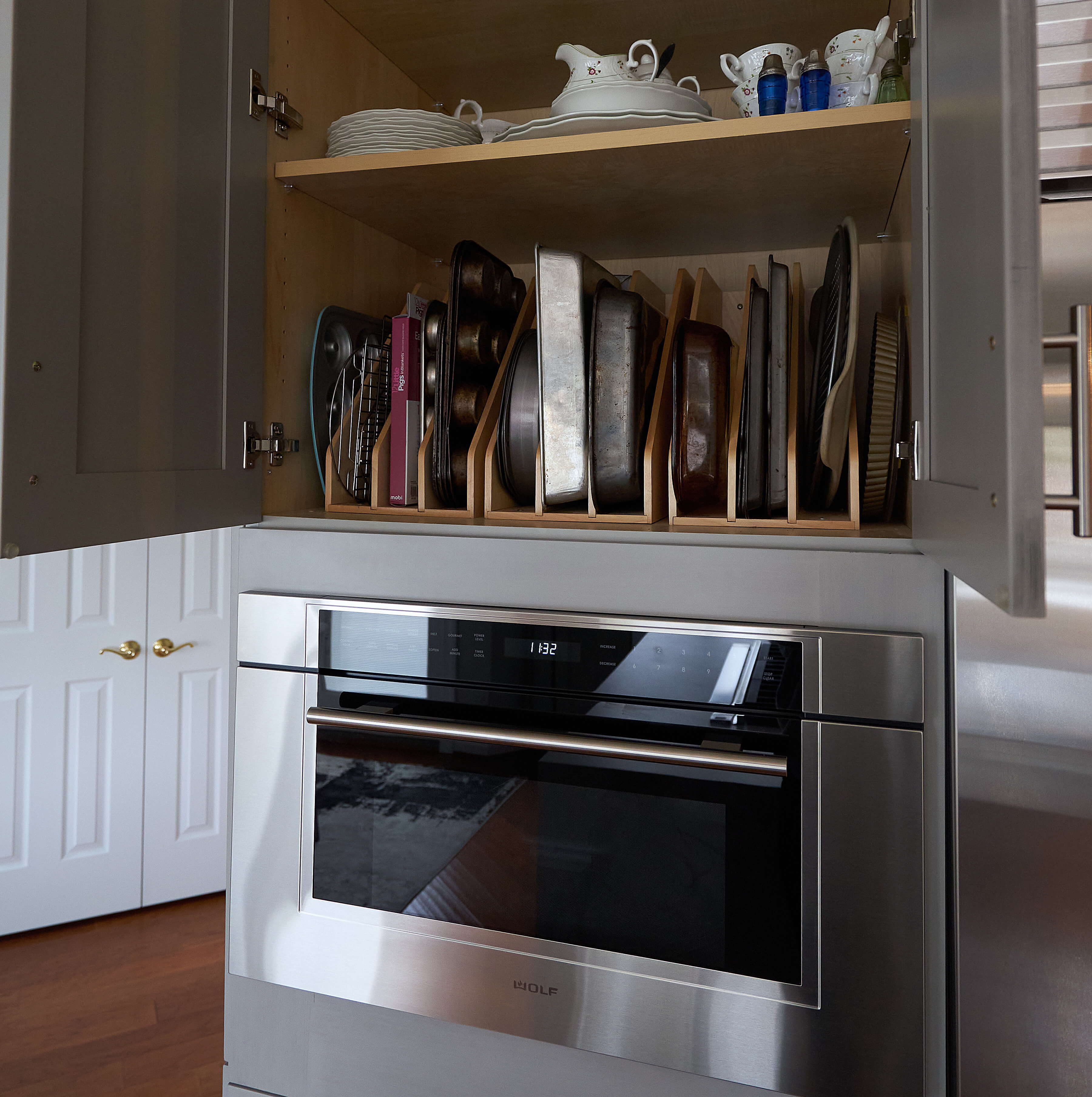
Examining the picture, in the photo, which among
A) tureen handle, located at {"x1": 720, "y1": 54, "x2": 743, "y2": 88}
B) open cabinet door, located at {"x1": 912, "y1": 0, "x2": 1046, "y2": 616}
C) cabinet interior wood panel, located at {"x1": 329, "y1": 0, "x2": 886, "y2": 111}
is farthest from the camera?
cabinet interior wood panel, located at {"x1": 329, "y1": 0, "x2": 886, "y2": 111}

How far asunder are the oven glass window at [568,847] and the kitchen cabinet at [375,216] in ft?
0.95

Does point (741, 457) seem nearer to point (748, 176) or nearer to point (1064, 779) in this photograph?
point (748, 176)

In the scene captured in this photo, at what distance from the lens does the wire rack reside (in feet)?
3.76

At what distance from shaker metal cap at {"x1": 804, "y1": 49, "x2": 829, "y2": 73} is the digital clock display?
27.3 inches

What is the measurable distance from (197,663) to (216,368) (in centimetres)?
171

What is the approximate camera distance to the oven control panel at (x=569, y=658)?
83 cm

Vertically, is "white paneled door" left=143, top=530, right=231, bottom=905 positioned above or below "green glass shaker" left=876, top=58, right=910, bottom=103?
below

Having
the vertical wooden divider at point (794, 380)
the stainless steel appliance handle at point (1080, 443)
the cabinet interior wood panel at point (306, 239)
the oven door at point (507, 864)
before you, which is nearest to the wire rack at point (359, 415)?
the cabinet interior wood panel at point (306, 239)

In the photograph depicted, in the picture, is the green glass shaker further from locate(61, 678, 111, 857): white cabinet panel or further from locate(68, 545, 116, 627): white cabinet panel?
locate(61, 678, 111, 857): white cabinet panel

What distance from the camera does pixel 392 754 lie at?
3.13ft

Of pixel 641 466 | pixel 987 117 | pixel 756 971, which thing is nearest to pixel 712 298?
pixel 641 466

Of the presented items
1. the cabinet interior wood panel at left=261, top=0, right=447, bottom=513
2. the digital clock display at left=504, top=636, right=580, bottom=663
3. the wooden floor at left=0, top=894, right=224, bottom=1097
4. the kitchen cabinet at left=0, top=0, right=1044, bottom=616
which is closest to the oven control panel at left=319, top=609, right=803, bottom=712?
the digital clock display at left=504, top=636, right=580, bottom=663

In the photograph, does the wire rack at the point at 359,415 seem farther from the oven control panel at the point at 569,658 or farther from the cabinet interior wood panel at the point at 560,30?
the cabinet interior wood panel at the point at 560,30

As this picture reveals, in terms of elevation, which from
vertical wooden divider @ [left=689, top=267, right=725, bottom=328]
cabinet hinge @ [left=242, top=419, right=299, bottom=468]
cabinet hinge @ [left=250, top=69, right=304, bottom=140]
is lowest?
cabinet hinge @ [left=242, top=419, right=299, bottom=468]
